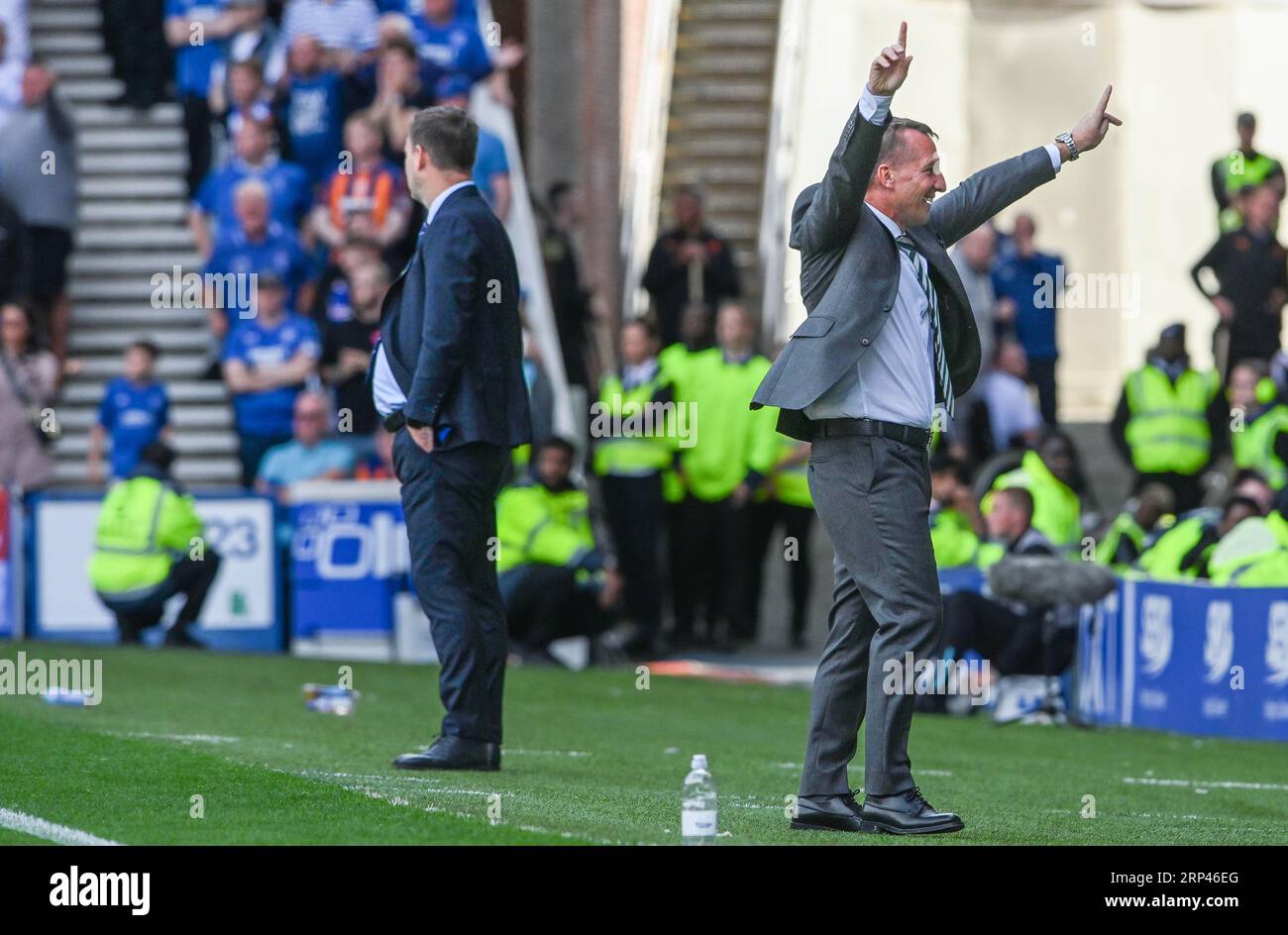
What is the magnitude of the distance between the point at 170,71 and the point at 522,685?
356 inches

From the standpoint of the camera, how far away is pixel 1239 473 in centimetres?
1664

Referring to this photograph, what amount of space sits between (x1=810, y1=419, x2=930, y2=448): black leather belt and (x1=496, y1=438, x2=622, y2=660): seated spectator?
884 cm

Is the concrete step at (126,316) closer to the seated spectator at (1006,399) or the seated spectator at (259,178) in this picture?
the seated spectator at (259,178)

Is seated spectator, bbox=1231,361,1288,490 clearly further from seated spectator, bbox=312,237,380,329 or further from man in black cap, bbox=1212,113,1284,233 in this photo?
seated spectator, bbox=312,237,380,329

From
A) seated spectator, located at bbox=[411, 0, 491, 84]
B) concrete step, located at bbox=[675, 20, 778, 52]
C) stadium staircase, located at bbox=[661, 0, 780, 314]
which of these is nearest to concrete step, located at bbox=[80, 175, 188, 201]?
seated spectator, located at bbox=[411, 0, 491, 84]

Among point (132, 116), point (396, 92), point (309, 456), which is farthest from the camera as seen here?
point (132, 116)

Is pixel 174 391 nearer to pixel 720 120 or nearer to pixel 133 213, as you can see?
pixel 133 213

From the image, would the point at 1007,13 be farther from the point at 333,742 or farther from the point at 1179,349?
the point at 333,742

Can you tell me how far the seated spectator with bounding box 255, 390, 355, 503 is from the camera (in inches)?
721

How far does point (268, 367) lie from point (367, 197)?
1568 millimetres

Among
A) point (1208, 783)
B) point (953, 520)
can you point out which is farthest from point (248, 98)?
point (1208, 783)

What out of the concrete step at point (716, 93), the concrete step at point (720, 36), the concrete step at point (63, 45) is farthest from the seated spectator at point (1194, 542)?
the concrete step at point (720, 36)

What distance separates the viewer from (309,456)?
60.4 feet
